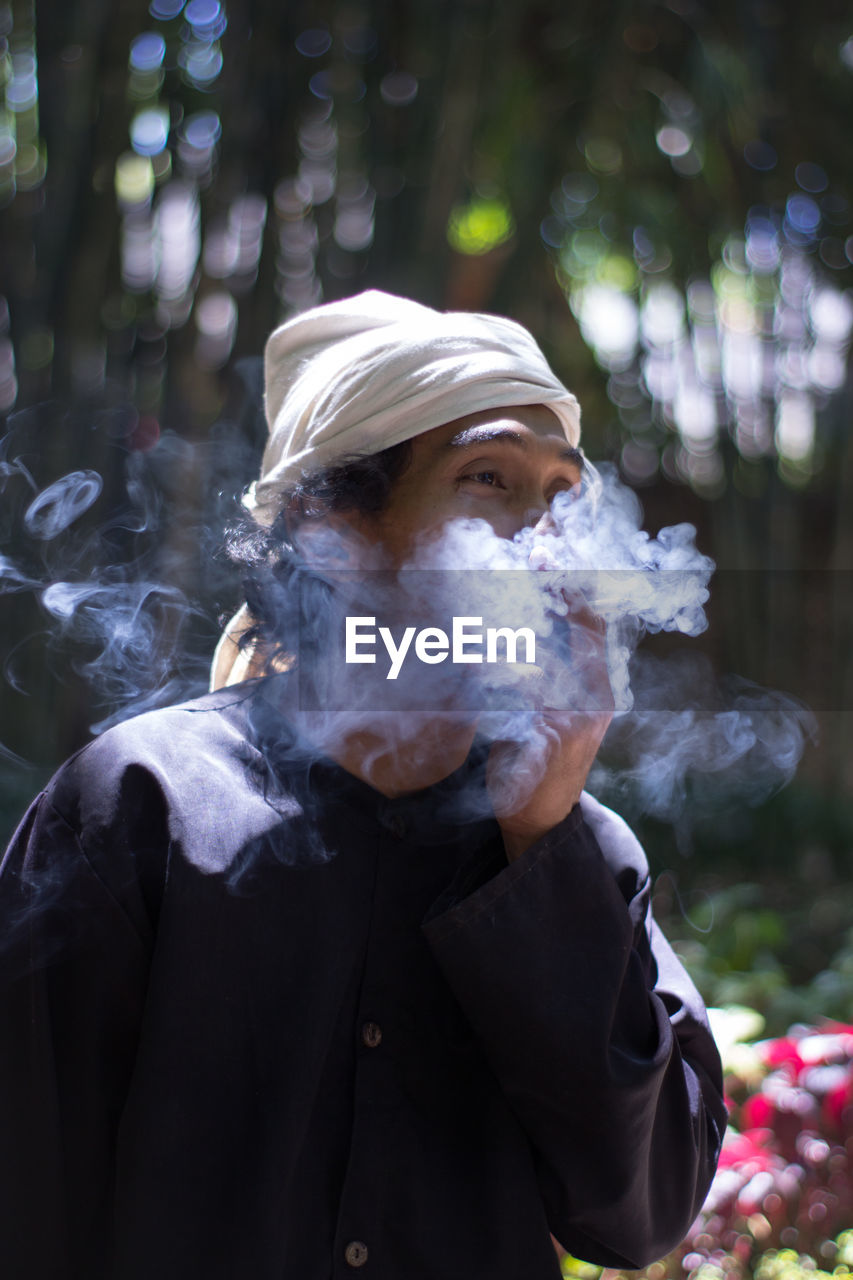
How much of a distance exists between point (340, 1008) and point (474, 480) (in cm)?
84

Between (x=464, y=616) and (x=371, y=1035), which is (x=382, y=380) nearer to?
(x=464, y=616)

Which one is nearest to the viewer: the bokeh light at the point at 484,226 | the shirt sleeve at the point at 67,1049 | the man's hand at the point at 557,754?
the shirt sleeve at the point at 67,1049

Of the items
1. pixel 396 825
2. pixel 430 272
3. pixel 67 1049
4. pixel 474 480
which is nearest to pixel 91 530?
pixel 430 272

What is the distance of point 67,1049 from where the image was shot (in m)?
1.37

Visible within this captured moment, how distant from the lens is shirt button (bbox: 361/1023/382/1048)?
143 cm

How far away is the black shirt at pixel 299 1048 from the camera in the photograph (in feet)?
4.39

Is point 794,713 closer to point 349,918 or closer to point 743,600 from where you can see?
point 743,600

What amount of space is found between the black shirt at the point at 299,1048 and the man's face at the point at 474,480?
48cm

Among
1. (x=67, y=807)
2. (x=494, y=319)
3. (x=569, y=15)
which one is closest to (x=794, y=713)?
(x=569, y=15)

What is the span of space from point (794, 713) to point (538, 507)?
6.18 m

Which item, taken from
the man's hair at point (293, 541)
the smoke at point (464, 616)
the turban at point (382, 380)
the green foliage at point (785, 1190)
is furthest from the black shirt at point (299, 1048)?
the green foliage at point (785, 1190)

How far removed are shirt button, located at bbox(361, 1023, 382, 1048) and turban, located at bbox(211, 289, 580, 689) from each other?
640 millimetres

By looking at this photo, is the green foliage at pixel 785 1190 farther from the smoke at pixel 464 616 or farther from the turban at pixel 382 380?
the turban at pixel 382 380

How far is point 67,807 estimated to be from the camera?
146 centimetres
